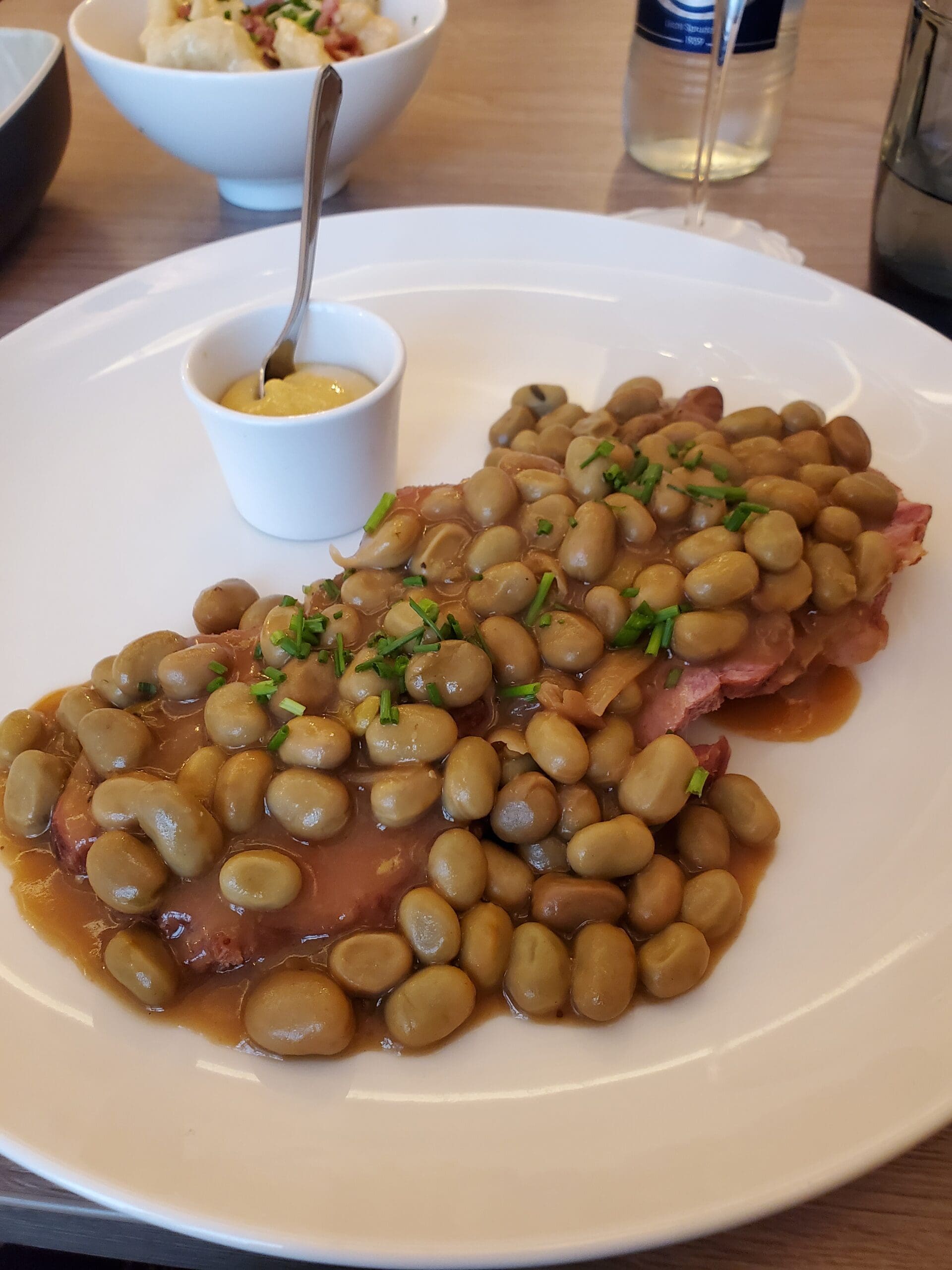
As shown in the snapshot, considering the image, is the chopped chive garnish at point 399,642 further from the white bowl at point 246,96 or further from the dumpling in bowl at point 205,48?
the dumpling in bowl at point 205,48

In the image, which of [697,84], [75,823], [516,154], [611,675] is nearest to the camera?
[75,823]

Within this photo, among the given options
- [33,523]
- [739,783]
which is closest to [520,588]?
[739,783]

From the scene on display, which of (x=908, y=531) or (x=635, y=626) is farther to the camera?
(x=908, y=531)

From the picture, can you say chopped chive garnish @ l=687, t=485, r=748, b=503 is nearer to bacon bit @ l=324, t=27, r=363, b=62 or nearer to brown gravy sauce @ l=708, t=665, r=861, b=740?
brown gravy sauce @ l=708, t=665, r=861, b=740

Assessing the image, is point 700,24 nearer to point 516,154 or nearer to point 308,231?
point 516,154

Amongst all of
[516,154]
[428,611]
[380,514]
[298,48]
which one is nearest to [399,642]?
[428,611]

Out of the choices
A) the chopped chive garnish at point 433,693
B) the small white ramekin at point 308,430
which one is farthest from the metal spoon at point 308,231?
the chopped chive garnish at point 433,693
